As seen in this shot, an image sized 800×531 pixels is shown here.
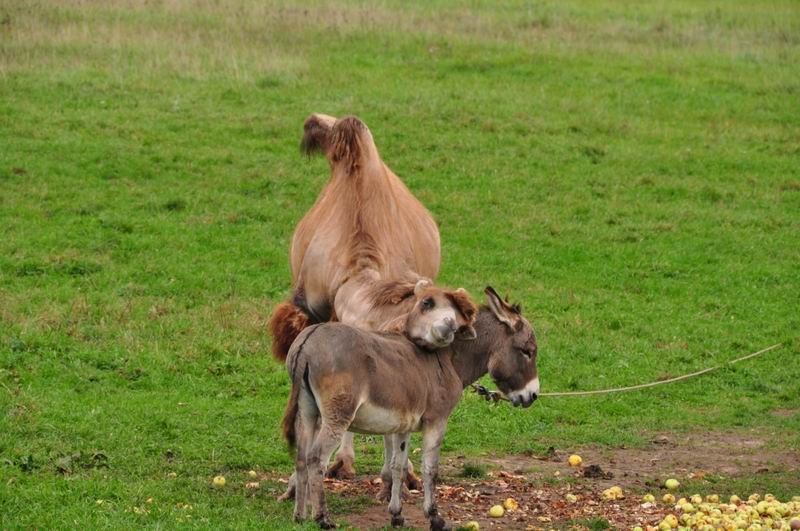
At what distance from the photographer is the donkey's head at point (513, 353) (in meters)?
8.69

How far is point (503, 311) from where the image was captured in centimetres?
872

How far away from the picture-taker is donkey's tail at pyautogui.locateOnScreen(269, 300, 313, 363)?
9859 millimetres

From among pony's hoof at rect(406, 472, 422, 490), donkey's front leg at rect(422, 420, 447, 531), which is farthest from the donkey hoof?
donkey's front leg at rect(422, 420, 447, 531)

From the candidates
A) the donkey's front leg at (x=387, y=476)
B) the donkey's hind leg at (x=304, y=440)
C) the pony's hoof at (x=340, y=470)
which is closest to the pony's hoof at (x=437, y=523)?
the donkey's hind leg at (x=304, y=440)

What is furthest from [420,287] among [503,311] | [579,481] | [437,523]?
[579,481]

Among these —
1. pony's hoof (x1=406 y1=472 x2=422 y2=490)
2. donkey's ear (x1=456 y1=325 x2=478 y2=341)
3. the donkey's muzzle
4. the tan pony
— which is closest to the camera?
donkey's ear (x1=456 y1=325 x2=478 y2=341)

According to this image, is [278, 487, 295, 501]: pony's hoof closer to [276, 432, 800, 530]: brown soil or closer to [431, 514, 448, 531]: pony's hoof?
[276, 432, 800, 530]: brown soil

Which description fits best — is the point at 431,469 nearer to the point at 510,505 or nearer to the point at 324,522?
the point at 324,522

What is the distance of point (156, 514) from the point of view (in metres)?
7.88

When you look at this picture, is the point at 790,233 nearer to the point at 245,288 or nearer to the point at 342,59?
the point at 245,288

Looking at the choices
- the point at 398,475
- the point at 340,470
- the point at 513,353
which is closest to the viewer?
the point at 398,475

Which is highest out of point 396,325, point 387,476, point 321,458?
point 396,325

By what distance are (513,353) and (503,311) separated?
30 centimetres

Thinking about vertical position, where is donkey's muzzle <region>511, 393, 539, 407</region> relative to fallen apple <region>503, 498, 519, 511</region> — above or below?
above
